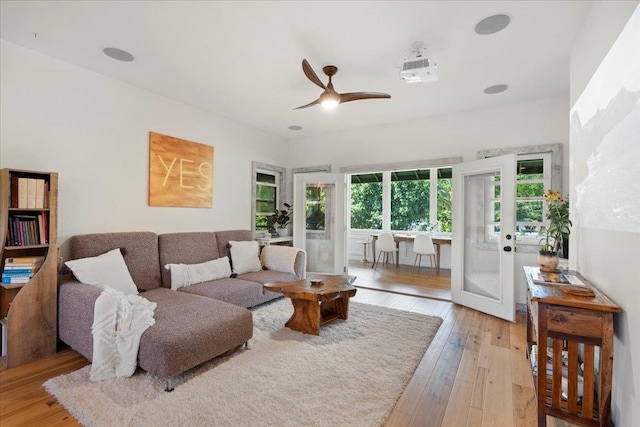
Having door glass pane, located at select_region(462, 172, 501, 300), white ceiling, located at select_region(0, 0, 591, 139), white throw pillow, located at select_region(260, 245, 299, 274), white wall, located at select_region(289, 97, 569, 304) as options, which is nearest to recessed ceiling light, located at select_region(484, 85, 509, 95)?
white ceiling, located at select_region(0, 0, 591, 139)

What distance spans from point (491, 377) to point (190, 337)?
2.27 m

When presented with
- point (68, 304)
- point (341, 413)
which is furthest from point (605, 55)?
point (68, 304)

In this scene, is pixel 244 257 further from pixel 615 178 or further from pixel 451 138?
pixel 615 178

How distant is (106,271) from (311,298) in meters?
1.93

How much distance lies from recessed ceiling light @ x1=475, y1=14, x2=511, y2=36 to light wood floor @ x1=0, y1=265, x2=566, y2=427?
273cm

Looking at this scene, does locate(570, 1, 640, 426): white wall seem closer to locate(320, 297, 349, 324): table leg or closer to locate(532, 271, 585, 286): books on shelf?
locate(532, 271, 585, 286): books on shelf

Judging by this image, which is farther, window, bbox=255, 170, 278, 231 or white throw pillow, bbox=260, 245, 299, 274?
window, bbox=255, 170, 278, 231

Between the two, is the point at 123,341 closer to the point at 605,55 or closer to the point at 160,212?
the point at 160,212

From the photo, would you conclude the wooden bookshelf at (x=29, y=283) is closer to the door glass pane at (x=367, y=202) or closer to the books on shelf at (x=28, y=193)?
the books on shelf at (x=28, y=193)

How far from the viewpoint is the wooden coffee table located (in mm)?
2795

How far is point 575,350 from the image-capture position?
1.54 meters

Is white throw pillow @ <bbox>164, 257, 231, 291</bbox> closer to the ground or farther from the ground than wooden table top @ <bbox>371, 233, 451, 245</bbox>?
closer to the ground

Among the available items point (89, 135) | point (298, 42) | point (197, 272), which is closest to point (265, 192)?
point (197, 272)

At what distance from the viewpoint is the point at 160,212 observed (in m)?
3.66
